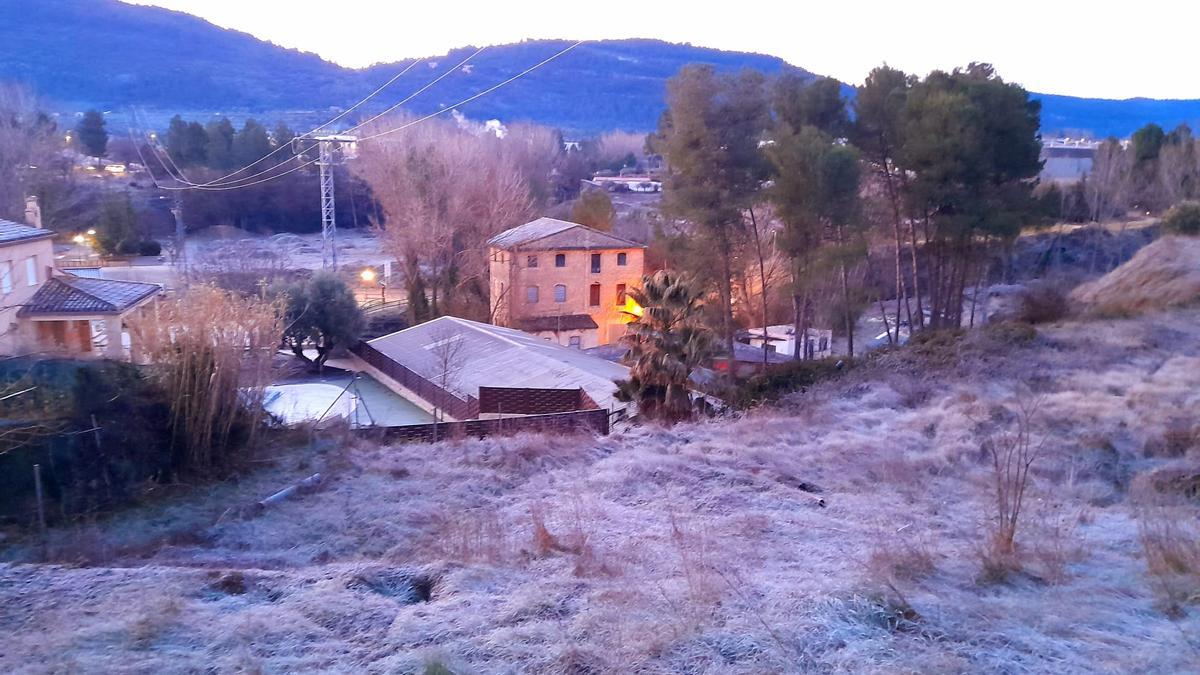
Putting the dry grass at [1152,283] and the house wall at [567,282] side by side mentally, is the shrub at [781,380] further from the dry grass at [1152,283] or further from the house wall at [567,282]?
the house wall at [567,282]

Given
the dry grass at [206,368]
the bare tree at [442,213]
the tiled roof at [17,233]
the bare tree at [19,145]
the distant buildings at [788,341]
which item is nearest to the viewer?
the dry grass at [206,368]

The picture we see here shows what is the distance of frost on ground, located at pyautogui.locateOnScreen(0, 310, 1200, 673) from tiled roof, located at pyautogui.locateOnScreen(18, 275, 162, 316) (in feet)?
35.0

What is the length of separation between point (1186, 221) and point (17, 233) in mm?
31972

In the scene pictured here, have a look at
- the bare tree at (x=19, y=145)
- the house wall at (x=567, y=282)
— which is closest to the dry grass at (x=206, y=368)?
the house wall at (x=567, y=282)

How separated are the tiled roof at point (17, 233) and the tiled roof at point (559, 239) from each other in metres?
18.0

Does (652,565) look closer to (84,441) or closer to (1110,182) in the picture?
(84,441)

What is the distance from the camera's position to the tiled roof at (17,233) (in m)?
Result: 17.4

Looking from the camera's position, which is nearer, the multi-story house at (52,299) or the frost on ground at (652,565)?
the frost on ground at (652,565)

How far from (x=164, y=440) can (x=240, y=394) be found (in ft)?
3.84

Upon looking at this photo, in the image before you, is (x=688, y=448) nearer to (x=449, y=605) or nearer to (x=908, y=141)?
(x=449, y=605)

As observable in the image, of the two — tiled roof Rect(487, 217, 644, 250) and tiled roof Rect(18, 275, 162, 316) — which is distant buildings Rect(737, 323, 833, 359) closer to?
tiled roof Rect(487, 217, 644, 250)

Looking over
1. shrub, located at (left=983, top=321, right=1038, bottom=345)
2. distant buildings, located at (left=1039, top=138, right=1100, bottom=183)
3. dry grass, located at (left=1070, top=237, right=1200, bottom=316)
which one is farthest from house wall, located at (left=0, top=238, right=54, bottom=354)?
distant buildings, located at (left=1039, top=138, right=1100, bottom=183)

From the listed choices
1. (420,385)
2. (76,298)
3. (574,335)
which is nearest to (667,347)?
(420,385)

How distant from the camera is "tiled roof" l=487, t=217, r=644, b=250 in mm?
34750
